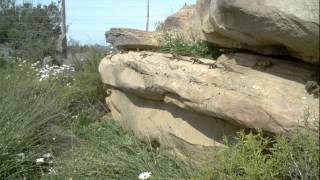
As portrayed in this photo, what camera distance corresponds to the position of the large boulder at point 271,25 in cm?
350

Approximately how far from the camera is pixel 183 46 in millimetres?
6098

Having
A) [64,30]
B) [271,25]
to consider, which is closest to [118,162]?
[271,25]

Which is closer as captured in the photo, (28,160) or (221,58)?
(221,58)

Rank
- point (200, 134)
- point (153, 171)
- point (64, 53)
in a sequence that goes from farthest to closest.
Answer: point (64, 53)
point (200, 134)
point (153, 171)

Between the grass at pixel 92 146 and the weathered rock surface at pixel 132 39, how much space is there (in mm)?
989

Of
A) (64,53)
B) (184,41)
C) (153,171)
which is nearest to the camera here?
(153,171)

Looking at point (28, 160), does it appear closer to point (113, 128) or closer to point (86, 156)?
point (86, 156)

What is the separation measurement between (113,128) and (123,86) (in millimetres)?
563

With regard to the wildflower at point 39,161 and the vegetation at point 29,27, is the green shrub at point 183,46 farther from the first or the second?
the vegetation at point 29,27

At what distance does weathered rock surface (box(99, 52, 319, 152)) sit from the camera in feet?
13.6

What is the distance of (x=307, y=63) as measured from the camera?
414 centimetres

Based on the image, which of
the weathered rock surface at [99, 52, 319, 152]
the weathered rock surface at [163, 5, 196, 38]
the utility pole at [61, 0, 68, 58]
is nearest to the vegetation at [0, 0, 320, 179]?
the weathered rock surface at [99, 52, 319, 152]

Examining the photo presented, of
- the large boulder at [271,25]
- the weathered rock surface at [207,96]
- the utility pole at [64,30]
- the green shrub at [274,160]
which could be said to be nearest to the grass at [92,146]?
the green shrub at [274,160]

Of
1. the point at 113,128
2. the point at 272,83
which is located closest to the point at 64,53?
the point at 113,128
